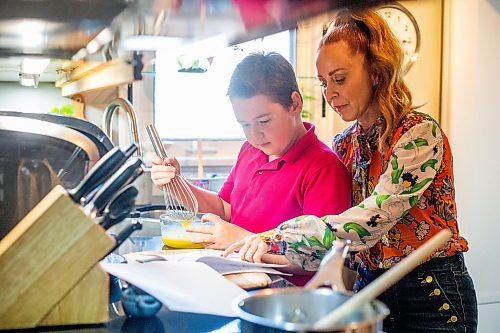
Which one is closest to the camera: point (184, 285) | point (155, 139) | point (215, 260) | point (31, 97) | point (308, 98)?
point (184, 285)

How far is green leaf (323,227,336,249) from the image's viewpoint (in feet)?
3.85

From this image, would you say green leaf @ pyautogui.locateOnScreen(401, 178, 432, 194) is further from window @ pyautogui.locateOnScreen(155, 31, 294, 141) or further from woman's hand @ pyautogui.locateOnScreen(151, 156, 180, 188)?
window @ pyautogui.locateOnScreen(155, 31, 294, 141)

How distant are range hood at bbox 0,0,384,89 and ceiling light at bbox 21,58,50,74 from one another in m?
0.05

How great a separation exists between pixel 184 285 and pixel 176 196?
78cm

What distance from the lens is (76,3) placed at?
0.89 m

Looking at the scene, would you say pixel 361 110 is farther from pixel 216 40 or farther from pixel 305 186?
pixel 216 40

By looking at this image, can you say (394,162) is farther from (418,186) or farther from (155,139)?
(155,139)

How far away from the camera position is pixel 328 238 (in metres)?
1.18

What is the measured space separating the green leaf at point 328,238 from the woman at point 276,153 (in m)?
0.26

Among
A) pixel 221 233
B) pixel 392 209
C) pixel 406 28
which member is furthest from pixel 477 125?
pixel 221 233

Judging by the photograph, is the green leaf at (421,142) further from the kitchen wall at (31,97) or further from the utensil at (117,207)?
the kitchen wall at (31,97)

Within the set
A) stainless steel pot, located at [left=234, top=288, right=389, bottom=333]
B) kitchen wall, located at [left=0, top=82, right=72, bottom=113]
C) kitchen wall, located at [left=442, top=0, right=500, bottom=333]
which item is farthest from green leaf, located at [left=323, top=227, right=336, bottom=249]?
kitchen wall, located at [left=442, top=0, right=500, bottom=333]

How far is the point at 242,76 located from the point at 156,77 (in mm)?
1135

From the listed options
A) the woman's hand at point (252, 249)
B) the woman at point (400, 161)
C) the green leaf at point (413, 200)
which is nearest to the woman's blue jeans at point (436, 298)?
the woman at point (400, 161)
